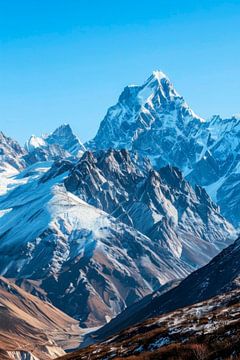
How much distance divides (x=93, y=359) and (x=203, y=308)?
3138cm

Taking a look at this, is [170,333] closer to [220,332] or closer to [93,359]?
[93,359]

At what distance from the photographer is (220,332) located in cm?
5962

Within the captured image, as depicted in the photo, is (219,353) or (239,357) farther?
(219,353)

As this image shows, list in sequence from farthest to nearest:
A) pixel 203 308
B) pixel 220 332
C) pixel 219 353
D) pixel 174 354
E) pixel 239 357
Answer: pixel 203 308
pixel 220 332
pixel 174 354
pixel 219 353
pixel 239 357

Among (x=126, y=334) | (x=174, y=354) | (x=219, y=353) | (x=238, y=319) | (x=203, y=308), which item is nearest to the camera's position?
(x=219, y=353)

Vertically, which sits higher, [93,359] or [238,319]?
[93,359]

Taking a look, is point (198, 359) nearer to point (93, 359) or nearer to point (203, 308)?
point (93, 359)

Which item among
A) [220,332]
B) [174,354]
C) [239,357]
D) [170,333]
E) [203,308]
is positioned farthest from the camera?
[203,308]

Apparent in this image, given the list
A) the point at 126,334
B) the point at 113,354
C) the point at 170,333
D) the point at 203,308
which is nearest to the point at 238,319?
the point at 170,333

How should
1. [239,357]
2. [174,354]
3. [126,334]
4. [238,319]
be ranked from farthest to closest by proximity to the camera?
[126,334], [238,319], [174,354], [239,357]

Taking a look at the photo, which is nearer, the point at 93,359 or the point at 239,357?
the point at 239,357

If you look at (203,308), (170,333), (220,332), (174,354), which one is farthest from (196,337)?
(203,308)

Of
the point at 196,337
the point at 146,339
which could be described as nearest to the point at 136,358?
the point at 196,337

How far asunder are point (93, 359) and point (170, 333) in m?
9.34
